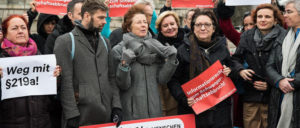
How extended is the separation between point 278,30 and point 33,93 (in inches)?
128

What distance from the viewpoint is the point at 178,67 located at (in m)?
4.39

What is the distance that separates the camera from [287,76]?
4273 mm

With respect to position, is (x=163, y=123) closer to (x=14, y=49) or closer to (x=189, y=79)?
(x=189, y=79)

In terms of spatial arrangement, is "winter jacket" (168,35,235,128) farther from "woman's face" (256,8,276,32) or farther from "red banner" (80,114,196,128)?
"woman's face" (256,8,276,32)

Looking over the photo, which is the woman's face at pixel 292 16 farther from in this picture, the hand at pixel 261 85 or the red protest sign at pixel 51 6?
the red protest sign at pixel 51 6

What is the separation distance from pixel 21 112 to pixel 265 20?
3.33m

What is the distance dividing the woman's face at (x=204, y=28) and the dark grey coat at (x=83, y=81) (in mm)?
1328

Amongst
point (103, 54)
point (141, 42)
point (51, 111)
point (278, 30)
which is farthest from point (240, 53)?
point (51, 111)

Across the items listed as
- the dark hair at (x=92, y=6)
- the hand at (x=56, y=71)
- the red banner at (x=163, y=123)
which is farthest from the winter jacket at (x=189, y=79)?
the hand at (x=56, y=71)

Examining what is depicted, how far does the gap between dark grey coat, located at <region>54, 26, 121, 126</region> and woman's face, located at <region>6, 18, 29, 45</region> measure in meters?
0.43

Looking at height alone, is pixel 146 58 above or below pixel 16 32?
below

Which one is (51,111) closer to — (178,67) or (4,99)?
(4,99)

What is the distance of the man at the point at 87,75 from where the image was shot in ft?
12.0

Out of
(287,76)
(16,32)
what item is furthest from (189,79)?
(16,32)
